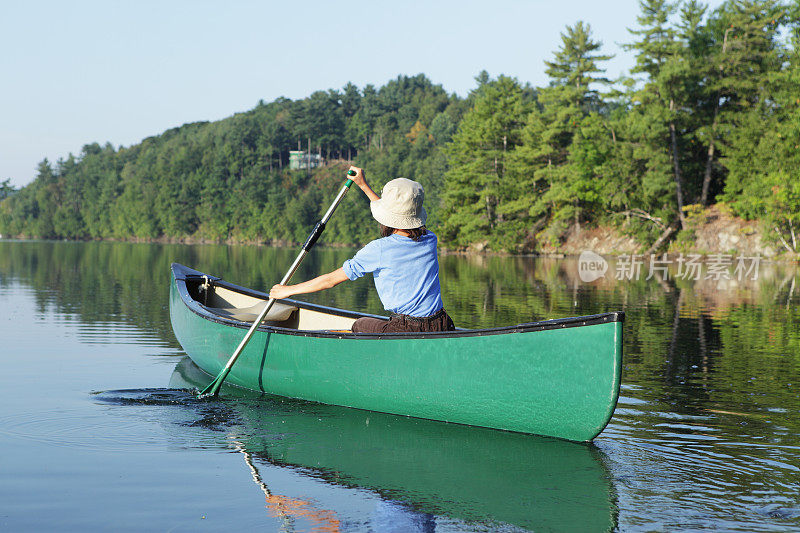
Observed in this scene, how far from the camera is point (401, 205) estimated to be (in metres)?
6.32

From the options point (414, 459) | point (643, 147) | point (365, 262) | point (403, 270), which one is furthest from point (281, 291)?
point (643, 147)

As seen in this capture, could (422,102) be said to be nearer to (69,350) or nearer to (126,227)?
(126,227)

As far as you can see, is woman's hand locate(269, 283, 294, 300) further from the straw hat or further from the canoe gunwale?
the straw hat

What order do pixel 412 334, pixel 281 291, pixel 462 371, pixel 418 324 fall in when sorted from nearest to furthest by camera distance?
pixel 462 371 → pixel 412 334 → pixel 418 324 → pixel 281 291

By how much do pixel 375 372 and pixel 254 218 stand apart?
325 ft

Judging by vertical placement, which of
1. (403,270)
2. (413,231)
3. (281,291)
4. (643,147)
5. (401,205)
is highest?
(643,147)

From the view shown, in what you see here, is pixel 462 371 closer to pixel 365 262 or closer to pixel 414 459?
pixel 414 459

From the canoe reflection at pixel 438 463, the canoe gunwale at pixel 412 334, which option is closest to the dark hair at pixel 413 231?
the canoe gunwale at pixel 412 334

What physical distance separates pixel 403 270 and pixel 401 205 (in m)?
0.54

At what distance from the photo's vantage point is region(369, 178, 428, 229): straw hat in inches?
248

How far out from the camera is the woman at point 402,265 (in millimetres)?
6344

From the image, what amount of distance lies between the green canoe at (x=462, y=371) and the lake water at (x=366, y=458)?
0.64 feet

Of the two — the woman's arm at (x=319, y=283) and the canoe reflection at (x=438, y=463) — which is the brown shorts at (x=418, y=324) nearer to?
the woman's arm at (x=319, y=283)

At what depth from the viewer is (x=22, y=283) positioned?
22219 mm
